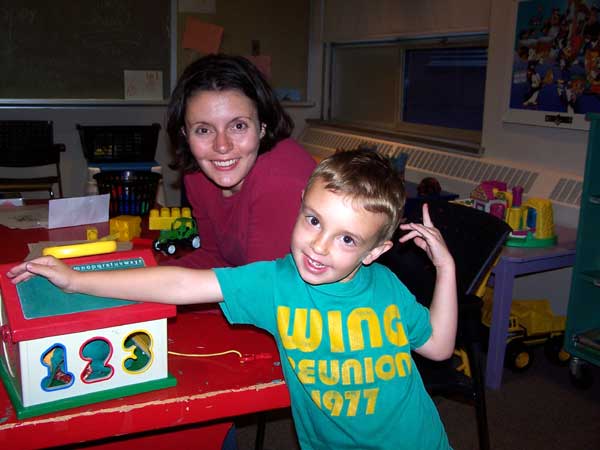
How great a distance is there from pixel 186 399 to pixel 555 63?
260cm

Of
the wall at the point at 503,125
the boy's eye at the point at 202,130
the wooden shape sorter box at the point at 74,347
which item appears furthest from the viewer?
the wall at the point at 503,125

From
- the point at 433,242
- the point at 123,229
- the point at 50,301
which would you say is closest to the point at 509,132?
the point at 123,229

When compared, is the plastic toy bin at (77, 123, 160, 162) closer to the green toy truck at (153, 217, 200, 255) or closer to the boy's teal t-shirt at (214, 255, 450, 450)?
the green toy truck at (153, 217, 200, 255)

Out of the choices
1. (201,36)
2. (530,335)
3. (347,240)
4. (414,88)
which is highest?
(201,36)

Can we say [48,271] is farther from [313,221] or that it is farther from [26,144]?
[26,144]

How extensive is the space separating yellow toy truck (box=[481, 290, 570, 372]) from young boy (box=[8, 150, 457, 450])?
70.9 inches

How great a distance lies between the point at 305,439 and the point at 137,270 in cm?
44

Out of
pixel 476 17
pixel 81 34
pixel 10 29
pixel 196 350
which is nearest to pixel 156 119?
pixel 81 34

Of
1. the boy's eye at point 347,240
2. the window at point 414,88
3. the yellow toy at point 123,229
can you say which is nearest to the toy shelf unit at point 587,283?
the window at point 414,88

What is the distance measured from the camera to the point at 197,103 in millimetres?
1371

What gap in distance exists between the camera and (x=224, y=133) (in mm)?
1379

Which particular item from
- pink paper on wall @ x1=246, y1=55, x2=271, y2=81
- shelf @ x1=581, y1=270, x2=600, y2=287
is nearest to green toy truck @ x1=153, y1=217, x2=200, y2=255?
shelf @ x1=581, y1=270, x2=600, y2=287

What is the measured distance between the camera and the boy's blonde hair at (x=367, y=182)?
989 millimetres

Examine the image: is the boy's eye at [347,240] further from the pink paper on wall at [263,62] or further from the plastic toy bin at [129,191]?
the pink paper on wall at [263,62]
